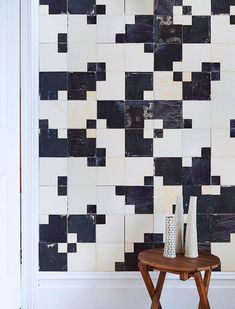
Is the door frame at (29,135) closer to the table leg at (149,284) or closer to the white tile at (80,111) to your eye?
the white tile at (80,111)

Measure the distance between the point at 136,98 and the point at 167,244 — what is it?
82 cm

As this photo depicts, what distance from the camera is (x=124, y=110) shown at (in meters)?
2.03

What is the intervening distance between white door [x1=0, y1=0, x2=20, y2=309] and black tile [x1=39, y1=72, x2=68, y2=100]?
0.45ft

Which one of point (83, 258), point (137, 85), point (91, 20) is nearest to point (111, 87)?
point (137, 85)

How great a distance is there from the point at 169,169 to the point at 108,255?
60 cm

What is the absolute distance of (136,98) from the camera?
6.68ft

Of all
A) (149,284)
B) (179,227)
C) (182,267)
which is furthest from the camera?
(179,227)

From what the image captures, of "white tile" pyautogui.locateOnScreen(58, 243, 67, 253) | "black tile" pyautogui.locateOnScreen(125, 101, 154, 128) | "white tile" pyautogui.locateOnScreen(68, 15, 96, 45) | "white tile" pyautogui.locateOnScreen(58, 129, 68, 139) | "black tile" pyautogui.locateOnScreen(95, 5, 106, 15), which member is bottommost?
"white tile" pyautogui.locateOnScreen(58, 243, 67, 253)

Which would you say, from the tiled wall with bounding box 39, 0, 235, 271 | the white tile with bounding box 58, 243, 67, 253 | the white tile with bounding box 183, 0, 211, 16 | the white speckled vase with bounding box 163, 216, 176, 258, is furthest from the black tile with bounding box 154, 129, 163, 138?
the white tile with bounding box 58, 243, 67, 253

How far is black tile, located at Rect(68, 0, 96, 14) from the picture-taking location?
2.03 metres

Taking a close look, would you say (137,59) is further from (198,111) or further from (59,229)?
(59,229)

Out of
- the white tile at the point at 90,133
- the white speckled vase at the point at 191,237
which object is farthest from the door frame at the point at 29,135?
the white speckled vase at the point at 191,237

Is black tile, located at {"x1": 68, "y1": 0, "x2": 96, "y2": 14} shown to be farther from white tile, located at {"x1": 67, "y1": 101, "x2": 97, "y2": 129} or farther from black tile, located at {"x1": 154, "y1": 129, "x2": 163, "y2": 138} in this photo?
black tile, located at {"x1": 154, "y1": 129, "x2": 163, "y2": 138}

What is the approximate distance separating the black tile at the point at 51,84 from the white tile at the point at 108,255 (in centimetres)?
89
